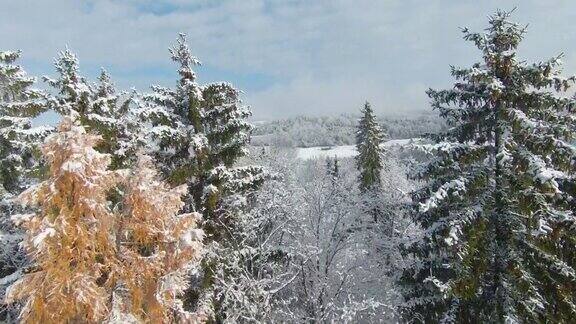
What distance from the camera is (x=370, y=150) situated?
1531 inches

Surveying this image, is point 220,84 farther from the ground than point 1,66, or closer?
closer

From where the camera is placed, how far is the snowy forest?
24.7 ft

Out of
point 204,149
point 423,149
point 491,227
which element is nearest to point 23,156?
point 204,149

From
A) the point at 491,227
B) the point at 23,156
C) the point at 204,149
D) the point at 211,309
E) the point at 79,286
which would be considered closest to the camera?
the point at 79,286

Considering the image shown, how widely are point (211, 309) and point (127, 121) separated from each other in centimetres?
724

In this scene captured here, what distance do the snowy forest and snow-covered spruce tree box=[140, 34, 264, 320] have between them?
0.06 meters

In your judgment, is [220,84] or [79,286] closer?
[79,286]

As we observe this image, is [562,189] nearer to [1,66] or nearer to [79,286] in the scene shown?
[79,286]

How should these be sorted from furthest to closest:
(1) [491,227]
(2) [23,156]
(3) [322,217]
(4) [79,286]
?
(2) [23,156], (3) [322,217], (1) [491,227], (4) [79,286]

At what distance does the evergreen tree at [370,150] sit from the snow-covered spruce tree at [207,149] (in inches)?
823

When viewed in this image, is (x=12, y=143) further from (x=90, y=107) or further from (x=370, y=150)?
(x=370, y=150)

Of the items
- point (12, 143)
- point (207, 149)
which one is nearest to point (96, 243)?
point (207, 149)

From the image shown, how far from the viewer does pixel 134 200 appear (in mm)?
8070

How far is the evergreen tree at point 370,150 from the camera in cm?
3816
